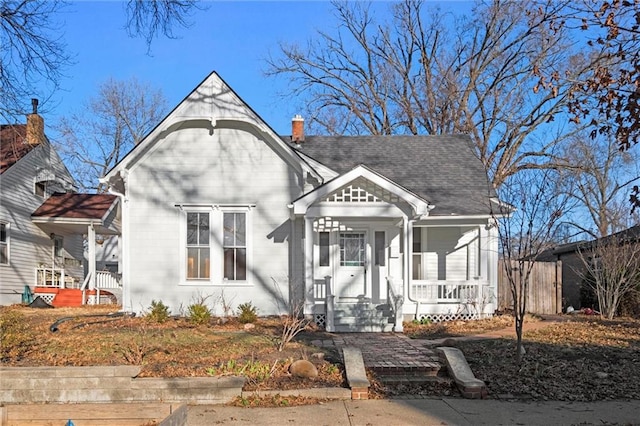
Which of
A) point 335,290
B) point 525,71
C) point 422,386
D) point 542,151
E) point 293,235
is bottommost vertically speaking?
point 422,386

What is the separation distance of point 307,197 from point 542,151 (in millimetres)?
21020

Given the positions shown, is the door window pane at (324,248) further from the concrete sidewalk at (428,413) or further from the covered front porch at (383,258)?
the concrete sidewalk at (428,413)

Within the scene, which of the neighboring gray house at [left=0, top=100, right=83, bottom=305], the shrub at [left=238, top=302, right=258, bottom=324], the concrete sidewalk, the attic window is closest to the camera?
the concrete sidewalk

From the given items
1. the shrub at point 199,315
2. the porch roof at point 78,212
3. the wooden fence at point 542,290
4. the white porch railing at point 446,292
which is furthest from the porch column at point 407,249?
the porch roof at point 78,212

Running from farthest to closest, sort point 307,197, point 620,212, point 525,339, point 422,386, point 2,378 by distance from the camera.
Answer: point 620,212 < point 307,197 < point 525,339 < point 422,386 < point 2,378

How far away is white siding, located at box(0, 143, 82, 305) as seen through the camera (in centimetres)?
2006

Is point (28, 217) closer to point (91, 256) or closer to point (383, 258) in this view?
point (91, 256)

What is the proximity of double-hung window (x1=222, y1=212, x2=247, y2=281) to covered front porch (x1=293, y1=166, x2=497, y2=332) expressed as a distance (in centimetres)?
156

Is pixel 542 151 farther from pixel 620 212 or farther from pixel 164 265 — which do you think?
pixel 164 265

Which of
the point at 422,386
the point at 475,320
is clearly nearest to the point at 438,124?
the point at 475,320

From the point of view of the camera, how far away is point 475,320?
14.9 meters

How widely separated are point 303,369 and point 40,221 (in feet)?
54.8

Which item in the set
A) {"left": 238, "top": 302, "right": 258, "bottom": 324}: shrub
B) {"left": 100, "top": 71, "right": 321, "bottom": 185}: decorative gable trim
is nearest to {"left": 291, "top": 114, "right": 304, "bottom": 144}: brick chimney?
{"left": 100, "top": 71, "right": 321, "bottom": 185}: decorative gable trim

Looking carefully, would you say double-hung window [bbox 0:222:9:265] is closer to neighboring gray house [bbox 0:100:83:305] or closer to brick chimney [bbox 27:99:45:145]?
neighboring gray house [bbox 0:100:83:305]
